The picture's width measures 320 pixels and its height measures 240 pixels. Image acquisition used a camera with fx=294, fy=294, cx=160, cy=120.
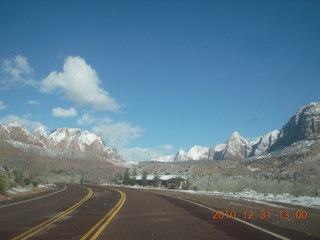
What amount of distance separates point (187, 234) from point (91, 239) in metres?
2.65

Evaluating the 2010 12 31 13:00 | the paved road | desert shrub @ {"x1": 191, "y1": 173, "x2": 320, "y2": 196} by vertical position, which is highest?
desert shrub @ {"x1": 191, "y1": 173, "x2": 320, "y2": 196}

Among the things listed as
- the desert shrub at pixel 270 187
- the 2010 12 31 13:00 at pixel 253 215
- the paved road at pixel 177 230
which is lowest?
the paved road at pixel 177 230

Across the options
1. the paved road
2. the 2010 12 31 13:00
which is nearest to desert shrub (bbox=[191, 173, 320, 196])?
the 2010 12 31 13:00

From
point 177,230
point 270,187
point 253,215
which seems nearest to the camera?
point 177,230

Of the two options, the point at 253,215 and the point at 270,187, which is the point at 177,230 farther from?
the point at 270,187

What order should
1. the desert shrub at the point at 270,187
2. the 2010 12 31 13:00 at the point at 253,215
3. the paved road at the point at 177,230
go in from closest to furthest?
the paved road at the point at 177,230
the 2010 12 31 13:00 at the point at 253,215
the desert shrub at the point at 270,187

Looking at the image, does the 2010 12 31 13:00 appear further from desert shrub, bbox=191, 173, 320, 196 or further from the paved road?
desert shrub, bbox=191, 173, 320, 196

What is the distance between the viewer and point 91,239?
7.18 meters

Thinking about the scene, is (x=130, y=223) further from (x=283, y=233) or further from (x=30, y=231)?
(x=283, y=233)

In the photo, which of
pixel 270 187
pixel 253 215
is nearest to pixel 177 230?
pixel 253 215

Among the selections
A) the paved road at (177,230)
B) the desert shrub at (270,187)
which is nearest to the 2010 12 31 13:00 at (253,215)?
the paved road at (177,230)

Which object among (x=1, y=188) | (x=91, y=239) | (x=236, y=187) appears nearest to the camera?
(x=91, y=239)

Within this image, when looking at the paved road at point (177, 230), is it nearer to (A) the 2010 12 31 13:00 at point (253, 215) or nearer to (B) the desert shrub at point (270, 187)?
(A) the 2010 12 31 13:00 at point (253, 215)


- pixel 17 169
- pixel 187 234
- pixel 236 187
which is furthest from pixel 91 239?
pixel 236 187
